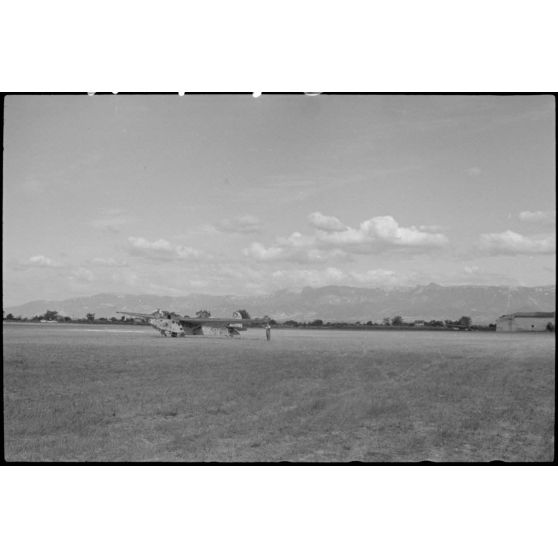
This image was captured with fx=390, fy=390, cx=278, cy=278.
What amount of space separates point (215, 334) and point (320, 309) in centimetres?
206

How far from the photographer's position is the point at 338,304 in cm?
570

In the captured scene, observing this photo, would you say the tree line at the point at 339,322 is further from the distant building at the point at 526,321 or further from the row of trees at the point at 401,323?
the distant building at the point at 526,321

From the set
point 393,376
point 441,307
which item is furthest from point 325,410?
point 441,307

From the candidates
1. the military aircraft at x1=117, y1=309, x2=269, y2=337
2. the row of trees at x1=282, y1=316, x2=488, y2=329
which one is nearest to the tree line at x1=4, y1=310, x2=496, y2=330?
the row of trees at x1=282, y1=316, x2=488, y2=329

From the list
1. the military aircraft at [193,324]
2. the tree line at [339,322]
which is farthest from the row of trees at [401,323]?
the military aircraft at [193,324]

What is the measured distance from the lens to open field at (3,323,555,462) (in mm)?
5020

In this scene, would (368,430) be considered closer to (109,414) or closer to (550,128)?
→ (109,414)

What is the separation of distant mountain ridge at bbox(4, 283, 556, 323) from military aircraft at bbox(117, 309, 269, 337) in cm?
19

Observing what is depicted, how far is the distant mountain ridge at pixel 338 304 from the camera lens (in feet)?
18.1

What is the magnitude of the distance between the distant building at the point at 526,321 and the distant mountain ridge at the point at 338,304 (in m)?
0.12

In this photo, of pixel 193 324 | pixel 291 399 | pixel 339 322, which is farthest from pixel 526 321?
pixel 193 324

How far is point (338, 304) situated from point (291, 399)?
5.06 feet

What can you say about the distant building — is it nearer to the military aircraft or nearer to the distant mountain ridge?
the distant mountain ridge

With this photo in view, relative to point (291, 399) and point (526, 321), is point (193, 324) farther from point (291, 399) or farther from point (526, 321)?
point (526, 321)
